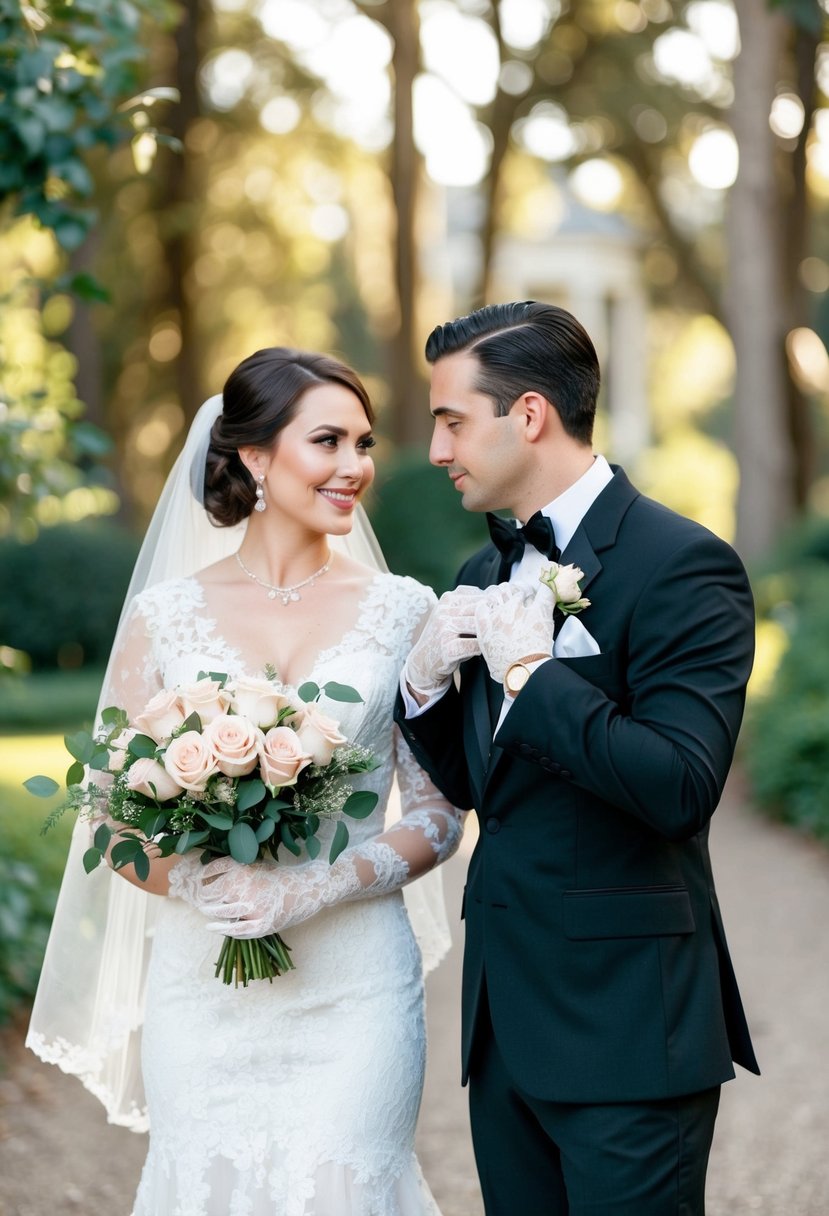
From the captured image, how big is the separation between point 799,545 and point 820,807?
6.81 metres

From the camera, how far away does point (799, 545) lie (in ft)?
50.9

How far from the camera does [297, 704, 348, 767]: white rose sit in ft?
9.64

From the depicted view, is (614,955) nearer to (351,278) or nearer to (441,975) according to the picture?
(441,975)

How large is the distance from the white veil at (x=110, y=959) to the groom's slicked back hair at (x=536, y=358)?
1.12 meters

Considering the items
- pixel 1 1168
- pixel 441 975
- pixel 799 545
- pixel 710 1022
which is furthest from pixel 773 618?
pixel 710 1022

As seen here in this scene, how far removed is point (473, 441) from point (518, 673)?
1.65 feet

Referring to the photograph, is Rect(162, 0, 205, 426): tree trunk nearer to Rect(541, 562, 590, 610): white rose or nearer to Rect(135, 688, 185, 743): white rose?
Rect(135, 688, 185, 743): white rose

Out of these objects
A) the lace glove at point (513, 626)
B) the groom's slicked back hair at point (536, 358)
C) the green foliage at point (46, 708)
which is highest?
the groom's slicked back hair at point (536, 358)

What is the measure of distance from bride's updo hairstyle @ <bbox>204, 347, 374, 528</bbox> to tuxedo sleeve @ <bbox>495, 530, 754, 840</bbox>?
3.68ft

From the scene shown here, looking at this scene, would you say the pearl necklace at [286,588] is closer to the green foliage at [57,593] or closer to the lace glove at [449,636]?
the lace glove at [449,636]

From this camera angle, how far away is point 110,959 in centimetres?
396

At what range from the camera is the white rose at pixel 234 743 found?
9.30 feet

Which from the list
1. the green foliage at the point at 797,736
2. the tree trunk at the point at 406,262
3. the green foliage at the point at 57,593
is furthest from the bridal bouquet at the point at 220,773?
the tree trunk at the point at 406,262

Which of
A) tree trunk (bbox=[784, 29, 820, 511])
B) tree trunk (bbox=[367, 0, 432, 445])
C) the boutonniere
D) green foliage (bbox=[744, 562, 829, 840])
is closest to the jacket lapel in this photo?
the boutonniere
